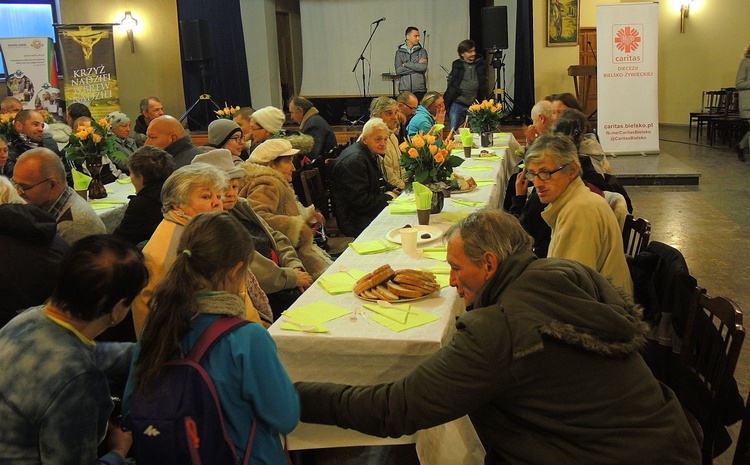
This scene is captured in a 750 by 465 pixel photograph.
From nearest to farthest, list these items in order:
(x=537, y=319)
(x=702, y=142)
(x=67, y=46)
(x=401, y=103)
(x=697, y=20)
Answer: (x=537, y=319)
(x=401, y=103)
(x=67, y=46)
(x=702, y=142)
(x=697, y=20)

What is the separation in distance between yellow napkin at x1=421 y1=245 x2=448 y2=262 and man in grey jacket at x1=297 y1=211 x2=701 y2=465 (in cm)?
136

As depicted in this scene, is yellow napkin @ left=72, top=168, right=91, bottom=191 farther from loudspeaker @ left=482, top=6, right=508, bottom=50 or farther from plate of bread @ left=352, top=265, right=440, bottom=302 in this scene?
loudspeaker @ left=482, top=6, right=508, bottom=50

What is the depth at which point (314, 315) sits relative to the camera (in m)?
2.48

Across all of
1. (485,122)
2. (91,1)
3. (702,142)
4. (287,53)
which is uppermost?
(91,1)

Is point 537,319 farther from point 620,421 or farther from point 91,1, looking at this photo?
point 91,1

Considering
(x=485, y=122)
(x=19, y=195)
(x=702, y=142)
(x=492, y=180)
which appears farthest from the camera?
(x=702, y=142)

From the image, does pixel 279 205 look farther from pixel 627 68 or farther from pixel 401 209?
pixel 627 68

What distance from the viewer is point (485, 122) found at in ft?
23.4

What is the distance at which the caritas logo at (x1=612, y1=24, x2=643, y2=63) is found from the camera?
9727mm

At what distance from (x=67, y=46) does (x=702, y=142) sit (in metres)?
10.4

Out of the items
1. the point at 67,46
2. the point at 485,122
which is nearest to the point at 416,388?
the point at 485,122

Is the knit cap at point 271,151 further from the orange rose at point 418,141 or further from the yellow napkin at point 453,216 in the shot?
the yellow napkin at point 453,216

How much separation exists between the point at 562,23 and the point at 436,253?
378 inches

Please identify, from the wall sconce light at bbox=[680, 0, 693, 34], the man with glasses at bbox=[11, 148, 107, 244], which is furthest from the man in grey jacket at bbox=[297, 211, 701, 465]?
the wall sconce light at bbox=[680, 0, 693, 34]
